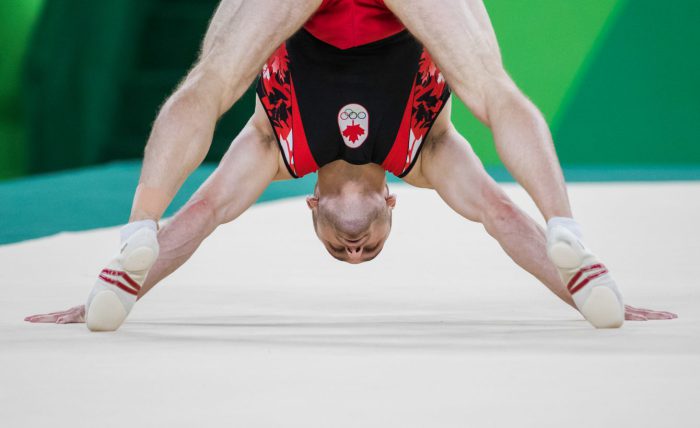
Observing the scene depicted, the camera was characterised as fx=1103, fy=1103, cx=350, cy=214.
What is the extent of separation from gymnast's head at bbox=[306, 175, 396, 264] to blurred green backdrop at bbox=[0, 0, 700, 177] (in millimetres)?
7555

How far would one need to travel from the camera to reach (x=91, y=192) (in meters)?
7.45

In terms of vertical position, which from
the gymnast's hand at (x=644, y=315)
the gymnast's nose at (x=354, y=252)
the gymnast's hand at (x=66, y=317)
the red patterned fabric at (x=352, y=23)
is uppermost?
the red patterned fabric at (x=352, y=23)

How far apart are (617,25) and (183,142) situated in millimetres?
8899

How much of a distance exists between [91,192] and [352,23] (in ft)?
16.1

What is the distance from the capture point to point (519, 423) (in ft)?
4.94

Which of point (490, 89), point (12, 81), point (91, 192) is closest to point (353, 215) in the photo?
point (490, 89)

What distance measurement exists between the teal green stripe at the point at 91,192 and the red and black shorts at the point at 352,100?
2.26 meters

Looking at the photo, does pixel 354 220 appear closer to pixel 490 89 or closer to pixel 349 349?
pixel 490 89

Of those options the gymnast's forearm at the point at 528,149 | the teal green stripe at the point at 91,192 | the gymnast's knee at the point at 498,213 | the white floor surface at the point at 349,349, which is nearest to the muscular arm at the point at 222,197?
the white floor surface at the point at 349,349

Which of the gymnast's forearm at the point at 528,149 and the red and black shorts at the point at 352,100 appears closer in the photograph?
the gymnast's forearm at the point at 528,149

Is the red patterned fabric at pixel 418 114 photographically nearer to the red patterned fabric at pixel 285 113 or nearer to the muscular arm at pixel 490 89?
the red patterned fabric at pixel 285 113

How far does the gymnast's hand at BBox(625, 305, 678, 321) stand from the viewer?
2.60m

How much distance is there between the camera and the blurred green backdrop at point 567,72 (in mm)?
10695

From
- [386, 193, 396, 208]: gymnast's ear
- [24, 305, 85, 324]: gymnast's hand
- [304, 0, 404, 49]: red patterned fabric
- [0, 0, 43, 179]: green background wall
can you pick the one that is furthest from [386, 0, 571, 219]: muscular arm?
[0, 0, 43, 179]: green background wall
